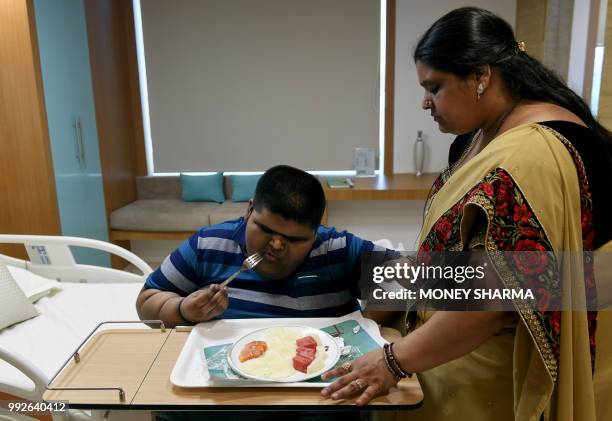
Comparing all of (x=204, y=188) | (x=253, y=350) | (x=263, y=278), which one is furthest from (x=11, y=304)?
(x=204, y=188)

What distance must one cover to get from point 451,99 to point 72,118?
3.01 m

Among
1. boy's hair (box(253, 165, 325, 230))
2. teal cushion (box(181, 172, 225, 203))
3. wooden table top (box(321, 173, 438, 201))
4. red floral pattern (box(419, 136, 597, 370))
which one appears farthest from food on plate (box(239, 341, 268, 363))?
teal cushion (box(181, 172, 225, 203))

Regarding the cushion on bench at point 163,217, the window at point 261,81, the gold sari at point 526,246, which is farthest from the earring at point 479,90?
the window at point 261,81

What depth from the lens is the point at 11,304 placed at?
1858mm

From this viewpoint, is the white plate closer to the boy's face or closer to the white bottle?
the boy's face

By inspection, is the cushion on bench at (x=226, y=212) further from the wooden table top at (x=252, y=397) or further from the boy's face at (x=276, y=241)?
the wooden table top at (x=252, y=397)

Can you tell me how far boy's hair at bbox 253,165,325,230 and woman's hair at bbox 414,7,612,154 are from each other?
451 millimetres

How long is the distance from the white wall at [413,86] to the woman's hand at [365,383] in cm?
314

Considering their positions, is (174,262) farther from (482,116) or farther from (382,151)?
(382,151)

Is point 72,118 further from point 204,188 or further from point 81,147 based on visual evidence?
point 204,188

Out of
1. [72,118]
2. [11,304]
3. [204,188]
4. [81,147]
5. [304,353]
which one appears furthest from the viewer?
[204,188]

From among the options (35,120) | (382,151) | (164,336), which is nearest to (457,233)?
(164,336)

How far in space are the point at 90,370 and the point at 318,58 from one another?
3293mm

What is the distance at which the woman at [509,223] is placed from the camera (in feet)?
2.63
